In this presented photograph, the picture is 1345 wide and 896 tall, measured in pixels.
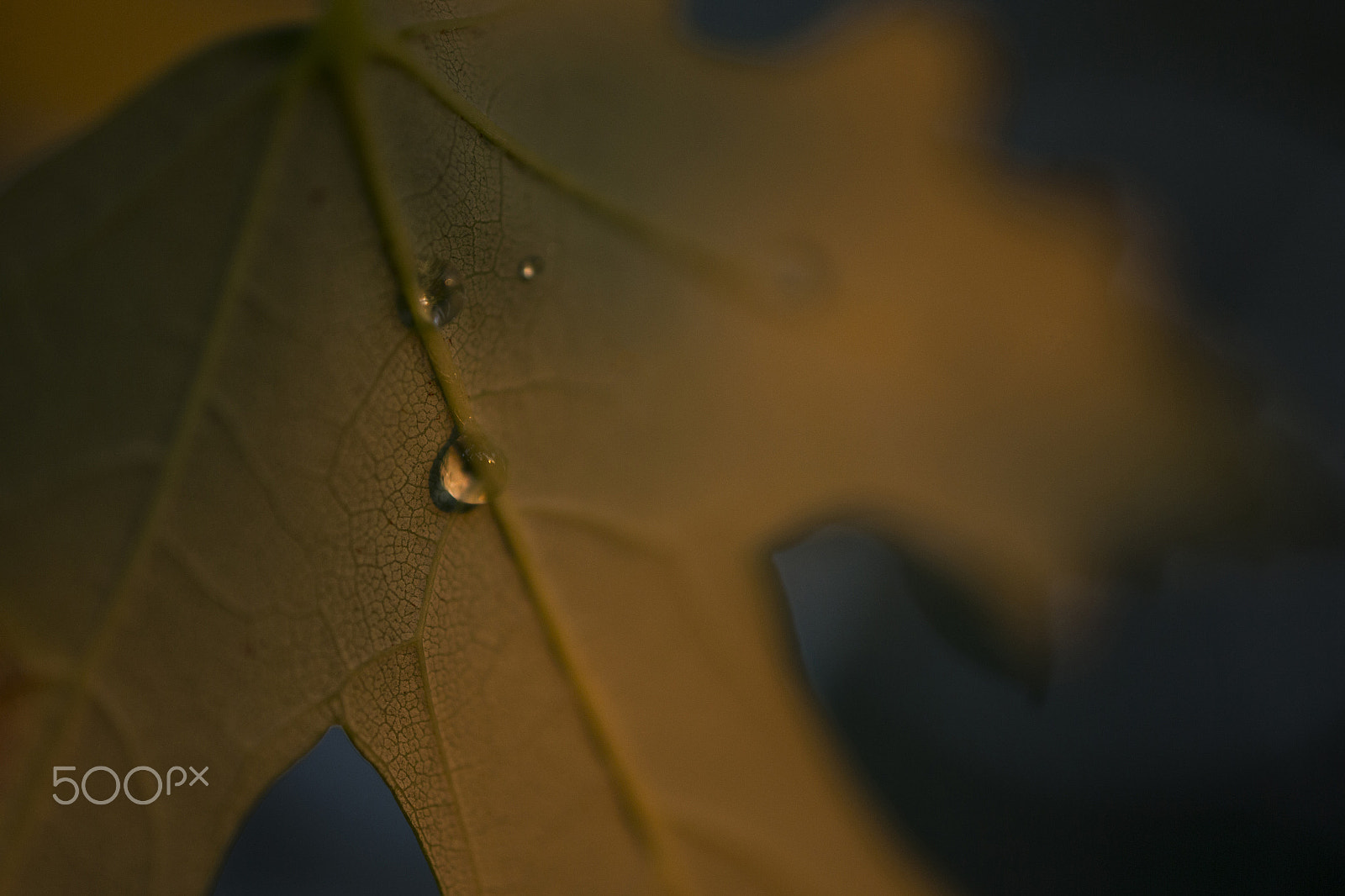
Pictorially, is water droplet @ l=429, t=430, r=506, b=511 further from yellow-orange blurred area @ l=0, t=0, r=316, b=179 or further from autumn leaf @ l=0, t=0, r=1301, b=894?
yellow-orange blurred area @ l=0, t=0, r=316, b=179

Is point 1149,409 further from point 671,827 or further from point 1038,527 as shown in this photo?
point 671,827

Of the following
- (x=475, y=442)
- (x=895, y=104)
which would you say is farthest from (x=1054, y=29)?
(x=475, y=442)

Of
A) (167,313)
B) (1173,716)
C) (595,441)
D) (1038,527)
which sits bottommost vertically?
(1173,716)

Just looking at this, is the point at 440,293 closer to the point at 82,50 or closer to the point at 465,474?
the point at 465,474

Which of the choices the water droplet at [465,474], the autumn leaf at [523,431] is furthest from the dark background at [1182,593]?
the water droplet at [465,474]

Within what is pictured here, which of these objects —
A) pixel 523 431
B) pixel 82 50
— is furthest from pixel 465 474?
pixel 82 50
